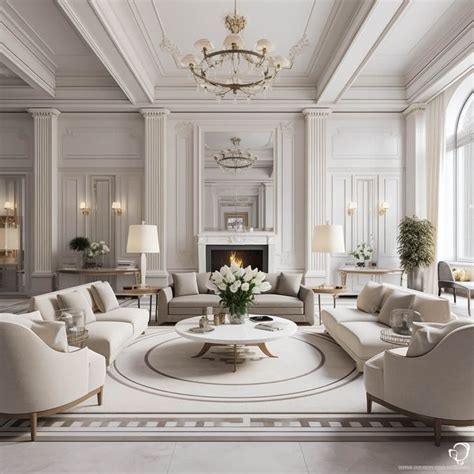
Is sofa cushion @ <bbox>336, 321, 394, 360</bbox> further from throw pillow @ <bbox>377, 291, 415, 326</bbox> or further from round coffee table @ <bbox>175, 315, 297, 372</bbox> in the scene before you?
round coffee table @ <bbox>175, 315, 297, 372</bbox>

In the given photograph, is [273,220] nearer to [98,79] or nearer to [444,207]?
[444,207]

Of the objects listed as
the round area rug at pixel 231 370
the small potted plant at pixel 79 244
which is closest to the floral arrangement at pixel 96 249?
the small potted plant at pixel 79 244

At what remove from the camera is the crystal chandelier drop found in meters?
7.55

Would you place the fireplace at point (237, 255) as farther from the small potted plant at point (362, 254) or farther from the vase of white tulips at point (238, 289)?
the vase of white tulips at point (238, 289)

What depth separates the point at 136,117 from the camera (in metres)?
7.67

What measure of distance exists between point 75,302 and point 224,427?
2.07m

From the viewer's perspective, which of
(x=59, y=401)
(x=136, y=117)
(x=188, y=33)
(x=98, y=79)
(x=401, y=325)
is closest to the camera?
(x=59, y=401)

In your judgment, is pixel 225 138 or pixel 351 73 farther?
pixel 225 138

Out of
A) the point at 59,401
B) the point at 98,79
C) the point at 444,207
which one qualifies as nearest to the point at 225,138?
the point at 98,79

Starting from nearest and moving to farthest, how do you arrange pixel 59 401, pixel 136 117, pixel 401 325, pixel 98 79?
pixel 59 401 < pixel 401 325 < pixel 98 79 < pixel 136 117

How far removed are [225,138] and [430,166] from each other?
12.3 feet

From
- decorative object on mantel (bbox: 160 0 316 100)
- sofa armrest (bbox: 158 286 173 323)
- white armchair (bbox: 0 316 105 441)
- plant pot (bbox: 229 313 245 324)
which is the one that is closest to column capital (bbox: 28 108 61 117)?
decorative object on mantel (bbox: 160 0 316 100)

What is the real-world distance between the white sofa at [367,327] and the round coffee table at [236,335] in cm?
53

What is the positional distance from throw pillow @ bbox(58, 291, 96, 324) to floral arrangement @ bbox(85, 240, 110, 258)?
3.49 m
